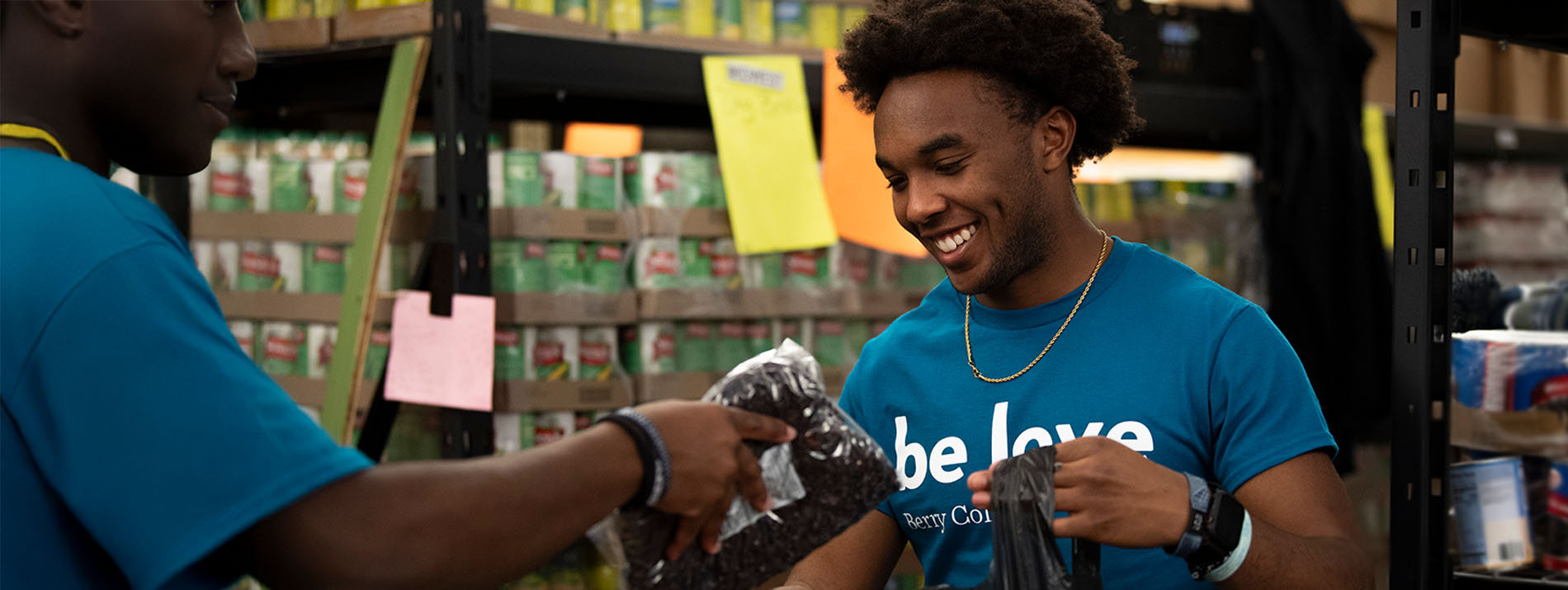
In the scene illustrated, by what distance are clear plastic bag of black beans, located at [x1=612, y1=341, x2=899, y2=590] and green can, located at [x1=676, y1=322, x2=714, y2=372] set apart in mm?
1411

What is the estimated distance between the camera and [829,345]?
9.04 feet

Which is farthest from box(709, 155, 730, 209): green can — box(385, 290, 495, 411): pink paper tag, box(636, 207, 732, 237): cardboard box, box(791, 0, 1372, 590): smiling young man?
box(791, 0, 1372, 590): smiling young man

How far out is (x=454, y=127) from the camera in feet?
6.90

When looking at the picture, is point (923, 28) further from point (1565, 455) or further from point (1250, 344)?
point (1565, 455)

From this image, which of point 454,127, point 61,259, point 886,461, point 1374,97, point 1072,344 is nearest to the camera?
point 61,259

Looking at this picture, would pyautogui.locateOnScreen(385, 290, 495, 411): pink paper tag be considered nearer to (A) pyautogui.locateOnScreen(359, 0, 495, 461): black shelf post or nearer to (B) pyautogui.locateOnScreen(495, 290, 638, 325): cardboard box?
(A) pyautogui.locateOnScreen(359, 0, 495, 461): black shelf post

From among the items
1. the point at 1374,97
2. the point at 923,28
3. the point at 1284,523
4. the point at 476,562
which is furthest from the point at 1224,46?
the point at 476,562

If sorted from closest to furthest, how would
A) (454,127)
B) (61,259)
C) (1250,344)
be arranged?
(61,259) < (1250,344) < (454,127)

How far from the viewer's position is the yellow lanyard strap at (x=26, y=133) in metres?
0.88

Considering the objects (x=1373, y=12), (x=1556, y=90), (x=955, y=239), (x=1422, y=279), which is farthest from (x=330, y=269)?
(x=1556, y=90)

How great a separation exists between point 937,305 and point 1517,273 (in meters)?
3.09

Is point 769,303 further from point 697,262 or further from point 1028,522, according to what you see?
point 1028,522

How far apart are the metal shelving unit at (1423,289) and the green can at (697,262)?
4.61 feet

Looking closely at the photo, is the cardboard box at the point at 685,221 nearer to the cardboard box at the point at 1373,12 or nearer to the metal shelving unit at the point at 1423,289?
the metal shelving unit at the point at 1423,289
